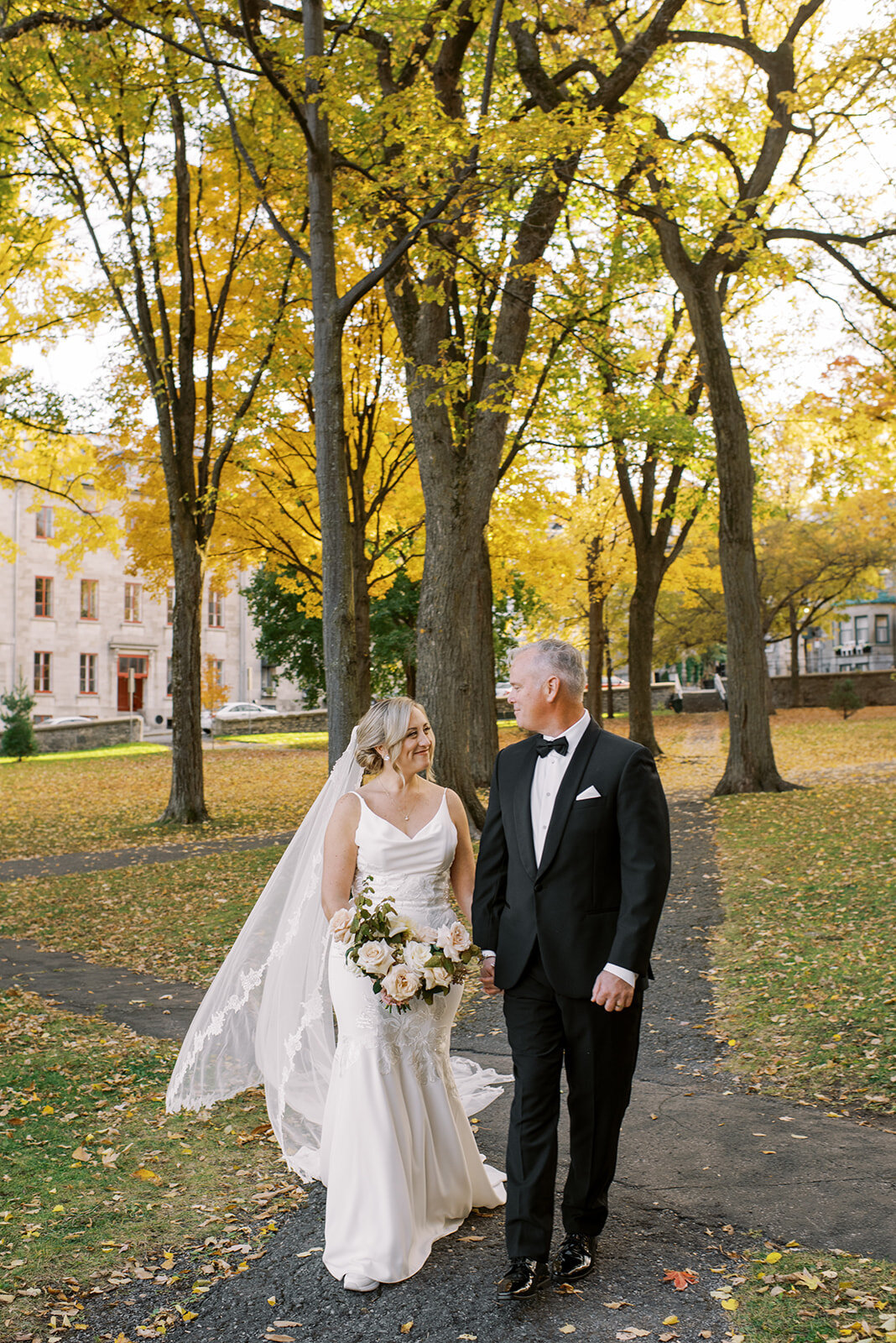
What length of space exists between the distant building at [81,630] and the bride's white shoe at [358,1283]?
148 ft

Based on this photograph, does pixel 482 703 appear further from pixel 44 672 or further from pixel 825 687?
pixel 44 672

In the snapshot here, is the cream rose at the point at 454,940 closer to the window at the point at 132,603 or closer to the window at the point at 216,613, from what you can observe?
the window at the point at 132,603

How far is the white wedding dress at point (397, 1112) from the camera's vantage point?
412 centimetres

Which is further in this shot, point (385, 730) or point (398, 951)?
point (385, 730)

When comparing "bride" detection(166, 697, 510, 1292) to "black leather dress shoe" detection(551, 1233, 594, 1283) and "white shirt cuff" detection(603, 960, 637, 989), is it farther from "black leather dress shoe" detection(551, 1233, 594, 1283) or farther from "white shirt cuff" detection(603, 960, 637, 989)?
"white shirt cuff" detection(603, 960, 637, 989)

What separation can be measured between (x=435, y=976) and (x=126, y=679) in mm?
53438

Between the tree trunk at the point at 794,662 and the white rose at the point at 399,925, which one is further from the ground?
the tree trunk at the point at 794,662

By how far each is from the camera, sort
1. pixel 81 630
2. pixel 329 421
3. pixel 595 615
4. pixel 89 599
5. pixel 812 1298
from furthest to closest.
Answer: pixel 89 599, pixel 81 630, pixel 595 615, pixel 329 421, pixel 812 1298

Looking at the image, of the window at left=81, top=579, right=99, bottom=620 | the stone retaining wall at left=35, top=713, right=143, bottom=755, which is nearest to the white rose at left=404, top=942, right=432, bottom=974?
the stone retaining wall at left=35, top=713, right=143, bottom=755

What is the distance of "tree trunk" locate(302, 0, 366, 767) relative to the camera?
8734 millimetres

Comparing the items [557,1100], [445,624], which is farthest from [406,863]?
[445,624]

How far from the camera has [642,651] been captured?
2528 cm

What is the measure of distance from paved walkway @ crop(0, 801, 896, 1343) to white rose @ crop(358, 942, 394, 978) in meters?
0.61

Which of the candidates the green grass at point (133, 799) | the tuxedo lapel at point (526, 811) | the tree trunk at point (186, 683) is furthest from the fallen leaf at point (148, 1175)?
the tree trunk at point (186, 683)
